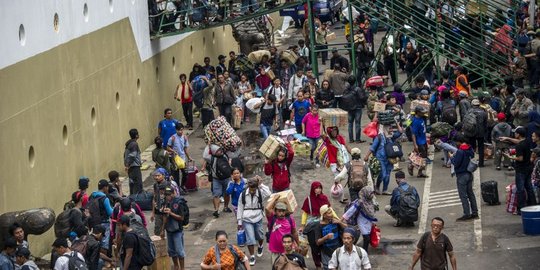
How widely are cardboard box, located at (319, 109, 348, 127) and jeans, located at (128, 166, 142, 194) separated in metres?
5.20

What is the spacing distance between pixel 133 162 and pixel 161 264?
19.0 ft

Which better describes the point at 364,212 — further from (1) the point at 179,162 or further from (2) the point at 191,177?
(2) the point at 191,177

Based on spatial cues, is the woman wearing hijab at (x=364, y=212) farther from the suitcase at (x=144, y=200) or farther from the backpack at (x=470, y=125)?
the backpack at (x=470, y=125)

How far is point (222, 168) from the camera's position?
87.9ft

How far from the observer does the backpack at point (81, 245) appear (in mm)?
20875

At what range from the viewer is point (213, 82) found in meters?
35.2

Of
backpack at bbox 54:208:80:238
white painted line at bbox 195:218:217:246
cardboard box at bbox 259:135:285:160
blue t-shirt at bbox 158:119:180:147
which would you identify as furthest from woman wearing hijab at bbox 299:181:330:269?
blue t-shirt at bbox 158:119:180:147

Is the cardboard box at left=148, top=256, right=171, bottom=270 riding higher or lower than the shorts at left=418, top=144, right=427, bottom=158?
lower

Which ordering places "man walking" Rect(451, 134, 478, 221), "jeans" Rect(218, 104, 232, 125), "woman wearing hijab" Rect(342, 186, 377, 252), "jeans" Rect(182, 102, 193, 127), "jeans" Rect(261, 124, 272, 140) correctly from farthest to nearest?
"jeans" Rect(182, 102, 193, 127) < "jeans" Rect(218, 104, 232, 125) < "jeans" Rect(261, 124, 272, 140) < "man walking" Rect(451, 134, 478, 221) < "woman wearing hijab" Rect(342, 186, 377, 252)

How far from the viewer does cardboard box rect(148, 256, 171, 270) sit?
73.3ft

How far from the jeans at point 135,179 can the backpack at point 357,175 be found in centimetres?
506

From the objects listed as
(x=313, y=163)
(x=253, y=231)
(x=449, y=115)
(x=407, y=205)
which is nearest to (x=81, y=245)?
(x=253, y=231)

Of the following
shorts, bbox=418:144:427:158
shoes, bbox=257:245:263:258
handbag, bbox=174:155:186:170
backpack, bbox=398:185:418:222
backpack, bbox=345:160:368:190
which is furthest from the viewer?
shorts, bbox=418:144:427:158

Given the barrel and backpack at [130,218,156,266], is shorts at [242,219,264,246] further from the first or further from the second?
the barrel
